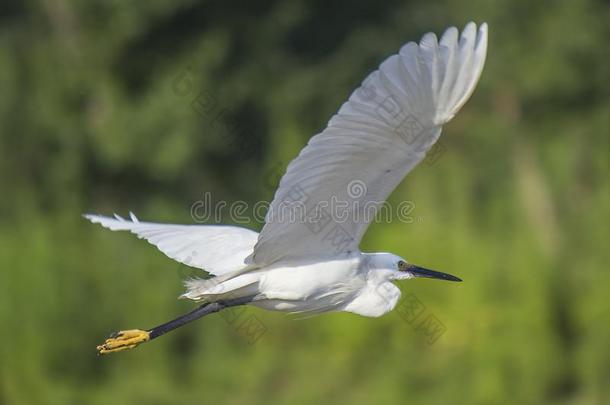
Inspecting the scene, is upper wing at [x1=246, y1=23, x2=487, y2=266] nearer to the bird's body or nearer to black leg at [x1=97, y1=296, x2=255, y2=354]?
the bird's body

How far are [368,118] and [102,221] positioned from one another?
201 centimetres

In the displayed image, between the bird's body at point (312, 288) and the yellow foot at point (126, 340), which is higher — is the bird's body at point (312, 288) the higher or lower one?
the higher one

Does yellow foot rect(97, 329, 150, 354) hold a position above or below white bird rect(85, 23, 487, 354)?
below

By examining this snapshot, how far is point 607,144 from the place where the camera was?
1339 centimetres

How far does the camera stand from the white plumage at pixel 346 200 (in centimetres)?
491

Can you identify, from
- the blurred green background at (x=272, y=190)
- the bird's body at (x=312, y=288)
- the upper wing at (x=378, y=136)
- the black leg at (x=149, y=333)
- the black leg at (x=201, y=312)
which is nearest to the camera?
the upper wing at (x=378, y=136)

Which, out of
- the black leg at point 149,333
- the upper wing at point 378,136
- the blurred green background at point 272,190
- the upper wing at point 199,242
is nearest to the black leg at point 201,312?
the black leg at point 149,333

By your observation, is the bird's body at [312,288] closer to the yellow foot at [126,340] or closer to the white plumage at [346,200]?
the white plumage at [346,200]

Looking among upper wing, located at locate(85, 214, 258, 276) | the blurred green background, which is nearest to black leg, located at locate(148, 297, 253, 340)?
upper wing, located at locate(85, 214, 258, 276)

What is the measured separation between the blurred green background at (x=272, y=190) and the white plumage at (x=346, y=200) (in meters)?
4.92

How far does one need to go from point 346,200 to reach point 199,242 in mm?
1248

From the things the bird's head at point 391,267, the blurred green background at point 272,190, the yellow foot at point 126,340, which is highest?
the bird's head at point 391,267

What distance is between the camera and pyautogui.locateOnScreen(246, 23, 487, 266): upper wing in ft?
16.0

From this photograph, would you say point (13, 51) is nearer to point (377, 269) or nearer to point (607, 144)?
point (607, 144)
